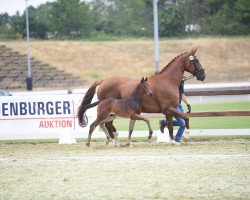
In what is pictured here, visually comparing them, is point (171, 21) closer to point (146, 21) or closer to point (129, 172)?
point (146, 21)

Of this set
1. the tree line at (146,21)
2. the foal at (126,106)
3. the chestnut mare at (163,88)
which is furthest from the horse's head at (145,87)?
the tree line at (146,21)

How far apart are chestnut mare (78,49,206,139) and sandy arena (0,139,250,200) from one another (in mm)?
893

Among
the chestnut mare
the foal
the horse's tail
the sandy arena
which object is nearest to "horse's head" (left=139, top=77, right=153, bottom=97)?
the foal

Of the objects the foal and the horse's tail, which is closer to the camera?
the foal

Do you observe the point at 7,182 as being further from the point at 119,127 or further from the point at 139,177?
the point at 119,127

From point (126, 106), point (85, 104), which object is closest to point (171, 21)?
point (85, 104)

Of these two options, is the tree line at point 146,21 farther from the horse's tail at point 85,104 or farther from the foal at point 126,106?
the foal at point 126,106

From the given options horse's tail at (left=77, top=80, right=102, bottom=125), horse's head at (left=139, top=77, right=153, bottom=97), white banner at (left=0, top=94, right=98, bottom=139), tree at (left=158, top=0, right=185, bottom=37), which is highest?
tree at (left=158, top=0, right=185, bottom=37)

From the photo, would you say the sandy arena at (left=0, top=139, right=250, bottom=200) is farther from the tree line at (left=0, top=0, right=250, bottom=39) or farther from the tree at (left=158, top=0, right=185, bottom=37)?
the tree at (left=158, top=0, right=185, bottom=37)

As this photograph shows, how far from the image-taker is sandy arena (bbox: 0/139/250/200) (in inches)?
408

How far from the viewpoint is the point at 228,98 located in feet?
120

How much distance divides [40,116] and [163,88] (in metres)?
4.38

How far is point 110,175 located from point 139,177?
2.08 ft

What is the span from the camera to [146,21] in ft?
271
